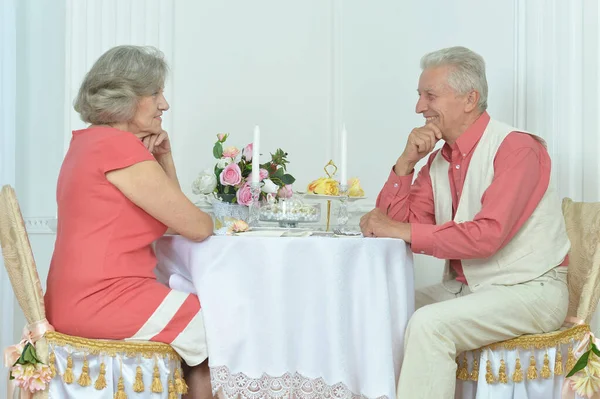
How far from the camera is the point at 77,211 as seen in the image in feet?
7.05

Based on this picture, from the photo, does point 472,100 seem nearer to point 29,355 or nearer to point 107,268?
point 107,268

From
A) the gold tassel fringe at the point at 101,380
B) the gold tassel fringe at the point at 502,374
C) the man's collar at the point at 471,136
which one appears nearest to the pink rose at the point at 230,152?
the man's collar at the point at 471,136

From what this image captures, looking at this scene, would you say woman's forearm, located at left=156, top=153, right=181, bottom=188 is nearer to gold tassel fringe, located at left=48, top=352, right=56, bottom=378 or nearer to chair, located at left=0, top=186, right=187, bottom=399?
chair, located at left=0, top=186, right=187, bottom=399

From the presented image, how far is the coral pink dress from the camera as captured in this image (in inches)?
83.6

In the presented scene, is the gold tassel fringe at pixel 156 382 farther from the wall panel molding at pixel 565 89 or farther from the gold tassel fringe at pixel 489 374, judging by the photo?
the wall panel molding at pixel 565 89

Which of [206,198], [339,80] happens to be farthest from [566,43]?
[206,198]

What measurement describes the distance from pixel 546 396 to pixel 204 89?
233 cm

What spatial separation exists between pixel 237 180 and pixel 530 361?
1.10 m

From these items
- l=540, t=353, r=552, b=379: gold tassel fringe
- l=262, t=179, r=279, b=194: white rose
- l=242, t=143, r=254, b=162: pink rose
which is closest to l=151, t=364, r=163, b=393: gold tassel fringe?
l=262, t=179, r=279, b=194: white rose

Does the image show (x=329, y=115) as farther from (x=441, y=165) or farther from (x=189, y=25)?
(x=441, y=165)

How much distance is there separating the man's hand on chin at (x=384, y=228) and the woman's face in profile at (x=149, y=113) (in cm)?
74

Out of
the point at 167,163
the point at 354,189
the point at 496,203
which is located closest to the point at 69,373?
the point at 167,163

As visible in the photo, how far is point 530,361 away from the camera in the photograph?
2.34 metres

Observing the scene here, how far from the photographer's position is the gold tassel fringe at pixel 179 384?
2.16 m
